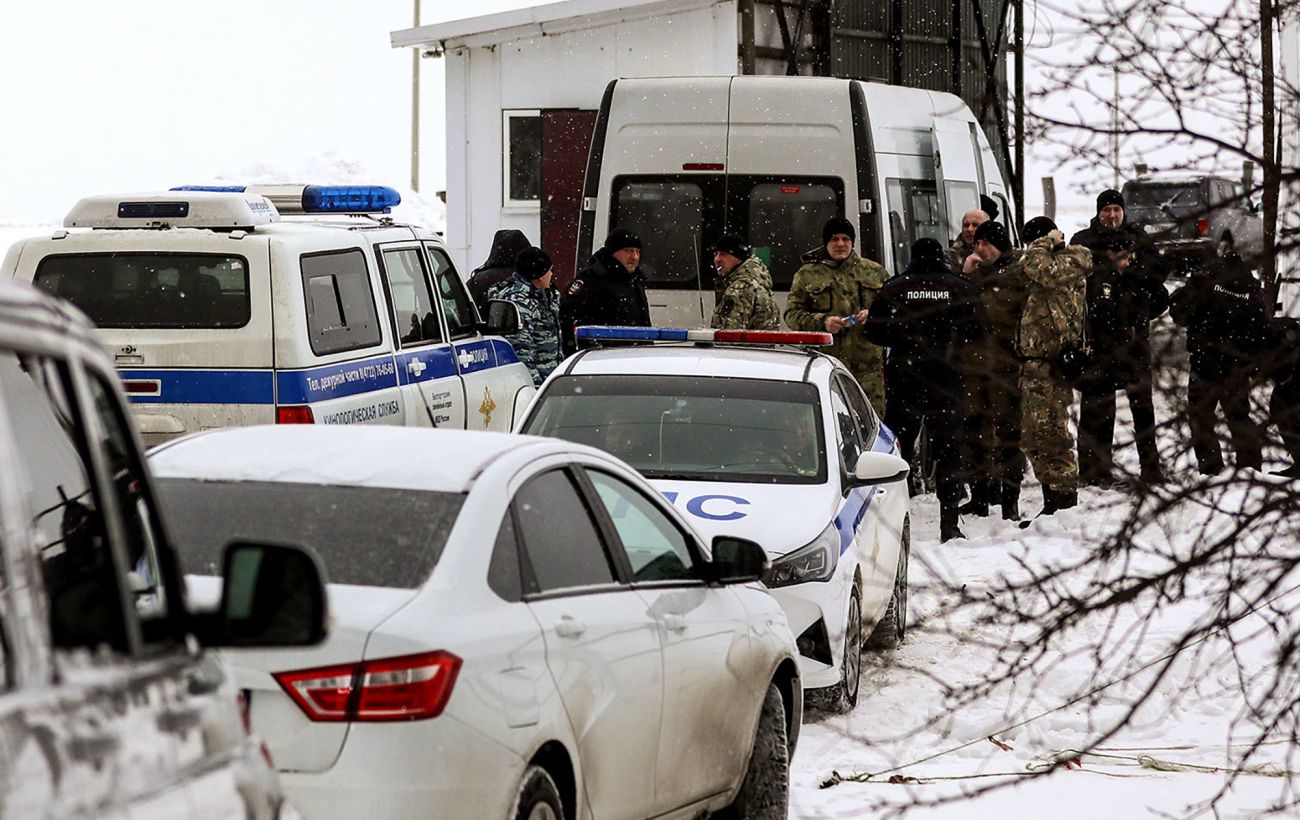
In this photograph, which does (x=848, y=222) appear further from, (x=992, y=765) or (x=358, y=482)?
(x=358, y=482)

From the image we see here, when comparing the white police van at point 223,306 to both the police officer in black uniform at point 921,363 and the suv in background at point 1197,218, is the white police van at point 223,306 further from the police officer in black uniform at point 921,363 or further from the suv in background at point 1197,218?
the suv in background at point 1197,218

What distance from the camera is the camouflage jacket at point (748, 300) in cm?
1296

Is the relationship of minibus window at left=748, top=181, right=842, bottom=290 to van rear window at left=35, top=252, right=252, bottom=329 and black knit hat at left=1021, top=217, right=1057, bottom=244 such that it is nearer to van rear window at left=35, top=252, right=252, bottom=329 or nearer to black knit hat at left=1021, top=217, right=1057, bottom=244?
black knit hat at left=1021, top=217, right=1057, bottom=244

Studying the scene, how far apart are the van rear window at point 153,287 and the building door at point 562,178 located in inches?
371

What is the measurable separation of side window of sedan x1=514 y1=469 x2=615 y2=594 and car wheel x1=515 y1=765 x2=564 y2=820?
1.55 ft

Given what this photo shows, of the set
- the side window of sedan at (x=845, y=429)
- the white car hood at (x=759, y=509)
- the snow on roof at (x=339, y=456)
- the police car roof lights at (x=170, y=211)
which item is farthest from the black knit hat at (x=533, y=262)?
the snow on roof at (x=339, y=456)

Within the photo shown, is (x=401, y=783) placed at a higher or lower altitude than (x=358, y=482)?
lower

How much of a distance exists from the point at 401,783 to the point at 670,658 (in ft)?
4.61

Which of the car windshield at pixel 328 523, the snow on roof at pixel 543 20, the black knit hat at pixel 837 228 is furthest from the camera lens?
the snow on roof at pixel 543 20

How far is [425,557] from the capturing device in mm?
4805

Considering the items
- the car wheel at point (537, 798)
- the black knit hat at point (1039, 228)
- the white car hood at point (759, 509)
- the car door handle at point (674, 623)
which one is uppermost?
the black knit hat at point (1039, 228)

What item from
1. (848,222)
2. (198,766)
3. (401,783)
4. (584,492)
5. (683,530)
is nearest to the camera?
(198,766)

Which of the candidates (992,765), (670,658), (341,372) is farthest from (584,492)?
(341,372)

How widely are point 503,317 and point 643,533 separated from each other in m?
5.58
